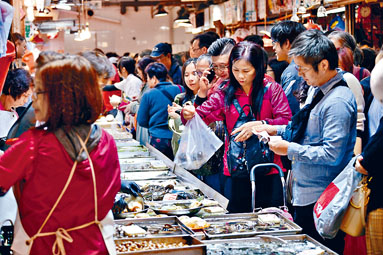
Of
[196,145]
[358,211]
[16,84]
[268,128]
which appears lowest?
[358,211]

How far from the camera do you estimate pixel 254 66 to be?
4270 mm

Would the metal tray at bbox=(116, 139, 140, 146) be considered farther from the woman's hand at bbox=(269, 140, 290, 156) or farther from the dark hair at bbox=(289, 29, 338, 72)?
the dark hair at bbox=(289, 29, 338, 72)

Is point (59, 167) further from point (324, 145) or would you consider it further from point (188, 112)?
point (188, 112)

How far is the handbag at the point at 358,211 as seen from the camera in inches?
125

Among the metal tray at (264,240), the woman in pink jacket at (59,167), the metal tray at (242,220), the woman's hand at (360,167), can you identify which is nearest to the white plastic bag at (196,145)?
the metal tray at (242,220)

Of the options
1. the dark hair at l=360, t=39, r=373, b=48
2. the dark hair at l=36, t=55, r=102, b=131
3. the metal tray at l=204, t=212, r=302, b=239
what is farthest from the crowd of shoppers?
the dark hair at l=360, t=39, r=373, b=48

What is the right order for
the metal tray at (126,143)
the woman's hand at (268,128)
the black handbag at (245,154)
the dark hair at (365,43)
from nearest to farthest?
1. the woman's hand at (268,128)
2. the black handbag at (245,154)
3. the metal tray at (126,143)
4. the dark hair at (365,43)

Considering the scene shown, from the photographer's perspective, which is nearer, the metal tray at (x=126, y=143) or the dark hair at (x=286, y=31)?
the dark hair at (x=286, y=31)

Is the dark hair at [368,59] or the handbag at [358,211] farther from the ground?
the dark hair at [368,59]

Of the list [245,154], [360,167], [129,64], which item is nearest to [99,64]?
[360,167]

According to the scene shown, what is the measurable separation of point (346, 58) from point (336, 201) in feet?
6.65

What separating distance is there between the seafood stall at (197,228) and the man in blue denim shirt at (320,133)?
29cm

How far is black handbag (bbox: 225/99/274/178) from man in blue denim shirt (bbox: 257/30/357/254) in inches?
21.8

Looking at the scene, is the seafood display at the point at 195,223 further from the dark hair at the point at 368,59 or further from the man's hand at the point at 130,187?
the dark hair at the point at 368,59
